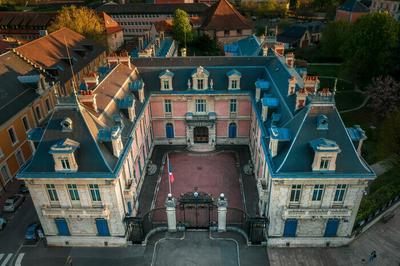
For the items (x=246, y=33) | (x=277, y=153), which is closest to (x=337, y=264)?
(x=277, y=153)

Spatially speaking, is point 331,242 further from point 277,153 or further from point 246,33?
point 246,33

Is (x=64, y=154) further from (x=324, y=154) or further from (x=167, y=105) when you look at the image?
(x=324, y=154)

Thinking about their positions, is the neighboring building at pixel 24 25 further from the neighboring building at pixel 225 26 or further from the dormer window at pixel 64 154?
the dormer window at pixel 64 154

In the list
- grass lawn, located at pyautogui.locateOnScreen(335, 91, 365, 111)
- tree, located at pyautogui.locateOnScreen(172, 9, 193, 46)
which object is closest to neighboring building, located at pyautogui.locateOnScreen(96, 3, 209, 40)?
tree, located at pyautogui.locateOnScreen(172, 9, 193, 46)

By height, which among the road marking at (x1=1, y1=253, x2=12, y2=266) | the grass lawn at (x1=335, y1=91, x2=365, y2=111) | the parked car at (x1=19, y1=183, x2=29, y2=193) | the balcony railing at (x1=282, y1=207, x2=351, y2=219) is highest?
the balcony railing at (x1=282, y1=207, x2=351, y2=219)

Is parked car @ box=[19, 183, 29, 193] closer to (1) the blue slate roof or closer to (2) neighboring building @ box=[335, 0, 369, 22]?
(1) the blue slate roof

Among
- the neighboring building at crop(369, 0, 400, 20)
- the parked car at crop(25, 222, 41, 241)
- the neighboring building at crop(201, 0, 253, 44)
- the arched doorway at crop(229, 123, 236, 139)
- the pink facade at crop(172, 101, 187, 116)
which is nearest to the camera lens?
the parked car at crop(25, 222, 41, 241)

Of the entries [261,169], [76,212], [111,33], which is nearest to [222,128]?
[261,169]
